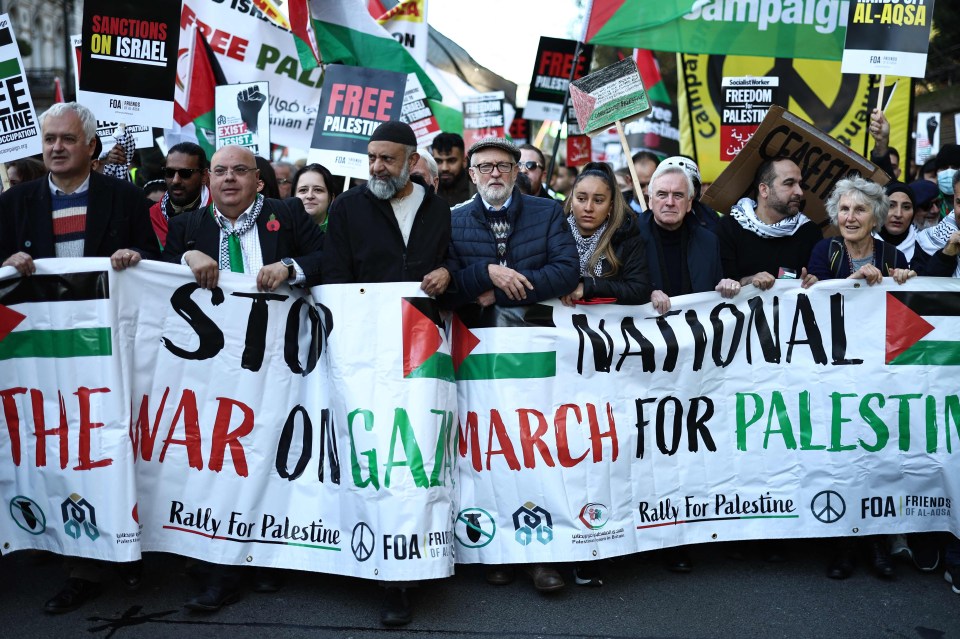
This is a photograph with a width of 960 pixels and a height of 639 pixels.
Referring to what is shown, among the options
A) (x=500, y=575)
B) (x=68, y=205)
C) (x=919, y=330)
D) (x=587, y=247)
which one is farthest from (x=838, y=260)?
(x=68, y=205)

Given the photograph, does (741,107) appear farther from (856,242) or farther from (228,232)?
(228,232)

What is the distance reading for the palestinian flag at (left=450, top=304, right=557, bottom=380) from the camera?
4.93m

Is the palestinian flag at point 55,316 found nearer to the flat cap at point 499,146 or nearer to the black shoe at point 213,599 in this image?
the black shoe at point 213,599

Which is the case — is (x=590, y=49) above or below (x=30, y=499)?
above

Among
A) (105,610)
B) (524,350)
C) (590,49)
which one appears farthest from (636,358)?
(590,49)

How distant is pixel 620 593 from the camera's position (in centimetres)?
480

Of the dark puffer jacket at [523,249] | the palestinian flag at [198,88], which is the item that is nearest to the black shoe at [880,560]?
the dark puffer jacket at [523,249]

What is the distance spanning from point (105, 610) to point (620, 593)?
2273 mm

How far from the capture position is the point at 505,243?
5.02m

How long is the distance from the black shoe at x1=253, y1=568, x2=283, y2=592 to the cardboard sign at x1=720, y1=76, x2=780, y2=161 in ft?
17.2

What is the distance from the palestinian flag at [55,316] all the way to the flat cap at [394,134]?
4.45 feet

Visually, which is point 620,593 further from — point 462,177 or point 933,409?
point 462,177

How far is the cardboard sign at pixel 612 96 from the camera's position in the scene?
252 inches

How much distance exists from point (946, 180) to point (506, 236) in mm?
4407
